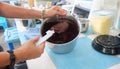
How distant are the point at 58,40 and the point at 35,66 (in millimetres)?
179

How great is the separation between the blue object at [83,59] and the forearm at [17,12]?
0.30m

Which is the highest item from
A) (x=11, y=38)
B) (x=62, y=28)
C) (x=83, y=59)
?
(x=62, y=28)

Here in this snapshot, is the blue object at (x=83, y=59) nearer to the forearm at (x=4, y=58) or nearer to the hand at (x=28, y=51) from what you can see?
the hand at (x=28, y=51)

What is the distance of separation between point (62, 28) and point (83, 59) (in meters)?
0.21

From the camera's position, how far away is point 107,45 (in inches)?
30.8

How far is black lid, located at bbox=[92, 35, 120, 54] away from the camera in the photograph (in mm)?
775

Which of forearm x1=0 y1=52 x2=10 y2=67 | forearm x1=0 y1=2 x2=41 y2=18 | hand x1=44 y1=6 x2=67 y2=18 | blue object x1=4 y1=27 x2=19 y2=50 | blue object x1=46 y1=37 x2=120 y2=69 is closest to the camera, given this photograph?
forearm x1=0 y1=52 x2=10 y2=67

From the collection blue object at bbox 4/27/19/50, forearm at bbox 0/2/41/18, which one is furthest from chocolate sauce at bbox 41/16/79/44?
blue object at bbox 4/27/19/50

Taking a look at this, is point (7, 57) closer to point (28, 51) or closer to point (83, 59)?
point (28, 51)

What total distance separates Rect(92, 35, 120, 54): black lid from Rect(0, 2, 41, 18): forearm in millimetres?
433

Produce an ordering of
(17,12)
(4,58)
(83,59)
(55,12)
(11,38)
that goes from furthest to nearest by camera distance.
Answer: (11,38) < (17,12) < (55,12) < (83,59) < (4,58)

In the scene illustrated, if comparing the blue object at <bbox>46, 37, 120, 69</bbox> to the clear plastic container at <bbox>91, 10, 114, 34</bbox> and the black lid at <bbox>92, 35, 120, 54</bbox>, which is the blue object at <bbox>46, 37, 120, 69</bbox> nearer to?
the black lid at <bbox>92, 35, 120, 54</bbox>

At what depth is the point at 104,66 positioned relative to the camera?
72cm

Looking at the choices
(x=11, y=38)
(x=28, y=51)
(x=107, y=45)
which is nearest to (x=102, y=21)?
(x=107, y=45)
